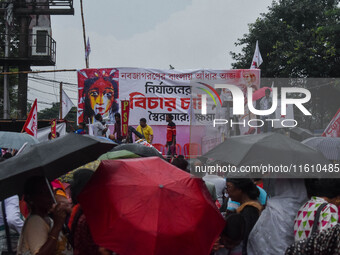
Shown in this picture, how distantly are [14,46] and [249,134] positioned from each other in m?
27.2

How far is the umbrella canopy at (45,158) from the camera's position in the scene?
3.07 m

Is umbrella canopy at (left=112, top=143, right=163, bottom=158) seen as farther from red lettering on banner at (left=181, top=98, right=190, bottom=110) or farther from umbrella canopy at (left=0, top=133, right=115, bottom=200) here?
red lettering on banner at (left=181, top=98, right=190, bottom=110)

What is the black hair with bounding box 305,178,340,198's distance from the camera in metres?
3.47

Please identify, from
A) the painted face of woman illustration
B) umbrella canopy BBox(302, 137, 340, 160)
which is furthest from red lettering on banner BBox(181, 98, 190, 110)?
umbrella canopy BBox(302, 137, 340, 160)

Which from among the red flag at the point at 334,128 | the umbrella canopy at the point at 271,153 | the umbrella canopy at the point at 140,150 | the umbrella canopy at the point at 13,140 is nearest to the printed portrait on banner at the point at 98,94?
the umbrella canopy at the point at 13,140

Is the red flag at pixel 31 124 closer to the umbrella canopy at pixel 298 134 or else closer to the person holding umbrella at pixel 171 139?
the person holding umbrella at pixel 171 139

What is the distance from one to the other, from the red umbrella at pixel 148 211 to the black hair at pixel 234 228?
0.53ft

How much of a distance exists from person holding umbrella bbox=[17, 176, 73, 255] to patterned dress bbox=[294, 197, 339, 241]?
1.61 meters

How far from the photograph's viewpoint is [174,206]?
9.69ft

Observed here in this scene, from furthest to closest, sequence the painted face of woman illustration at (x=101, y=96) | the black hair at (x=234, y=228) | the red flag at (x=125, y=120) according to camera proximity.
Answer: the painted face of woman illustration at (x=101, y=96)
the red flag at (x=125, y=120)
the black hair at (x=234, y=228)

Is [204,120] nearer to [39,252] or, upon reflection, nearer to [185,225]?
[185,225]

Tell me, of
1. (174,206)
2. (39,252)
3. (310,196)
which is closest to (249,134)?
(310,196)

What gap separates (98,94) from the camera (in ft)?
49.3

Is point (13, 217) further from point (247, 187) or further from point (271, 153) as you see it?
point (271, 153)
